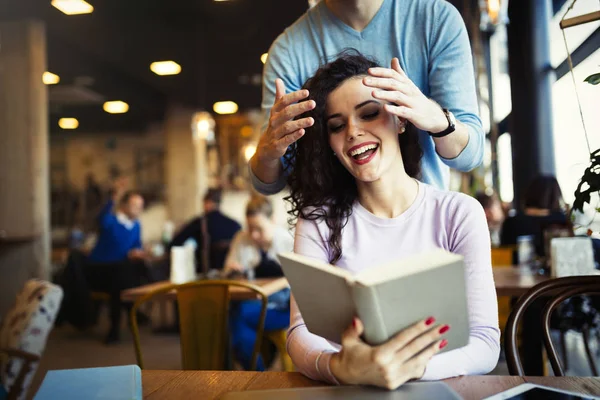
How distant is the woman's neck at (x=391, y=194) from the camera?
131 centimetres

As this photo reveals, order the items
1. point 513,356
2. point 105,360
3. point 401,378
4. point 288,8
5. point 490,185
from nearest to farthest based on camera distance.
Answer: point 401,378
point 513,356
point 288,8
point 105,360
point 490,185

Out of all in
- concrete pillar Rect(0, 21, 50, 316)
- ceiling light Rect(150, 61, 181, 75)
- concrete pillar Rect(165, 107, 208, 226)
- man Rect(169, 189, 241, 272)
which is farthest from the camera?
concrete pillar Rect(165, 107, 208, 226)

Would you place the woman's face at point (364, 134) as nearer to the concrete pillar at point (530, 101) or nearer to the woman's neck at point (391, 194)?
the woman's neck at point (391, 194)

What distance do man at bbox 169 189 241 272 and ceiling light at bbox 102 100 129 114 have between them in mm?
5169

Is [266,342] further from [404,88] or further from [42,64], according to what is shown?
[42,64]

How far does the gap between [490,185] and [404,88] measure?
6295 millimetres

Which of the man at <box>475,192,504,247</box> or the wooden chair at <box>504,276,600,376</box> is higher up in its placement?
the man at <box>475,192,504,247</box>

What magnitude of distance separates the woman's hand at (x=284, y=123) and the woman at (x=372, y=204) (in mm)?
94

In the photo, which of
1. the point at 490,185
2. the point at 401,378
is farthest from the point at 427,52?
the point at 490,185

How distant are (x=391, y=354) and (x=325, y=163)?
625mm

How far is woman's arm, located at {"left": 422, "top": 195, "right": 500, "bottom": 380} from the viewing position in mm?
1091

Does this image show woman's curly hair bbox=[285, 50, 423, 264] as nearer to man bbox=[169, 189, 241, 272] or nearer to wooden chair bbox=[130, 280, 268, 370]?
wooden chair bbox=[130, 280, 268, 370]

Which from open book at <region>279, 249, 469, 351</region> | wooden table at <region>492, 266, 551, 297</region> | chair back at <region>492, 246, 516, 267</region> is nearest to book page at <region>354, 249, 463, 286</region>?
open book at <region>279, 249, 469, 351</region>

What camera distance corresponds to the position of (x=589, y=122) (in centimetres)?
172
